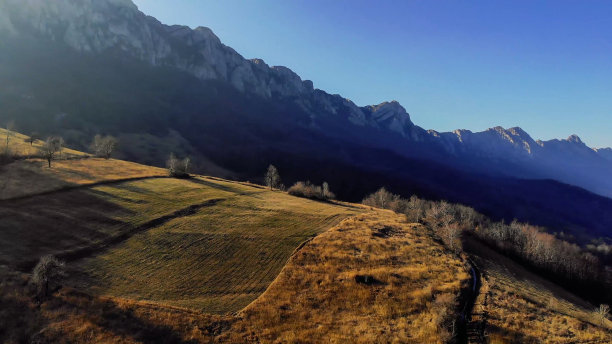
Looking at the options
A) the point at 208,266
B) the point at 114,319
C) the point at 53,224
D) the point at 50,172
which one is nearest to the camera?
the point at 114,319

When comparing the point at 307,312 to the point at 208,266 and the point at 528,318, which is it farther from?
the point at 528,318

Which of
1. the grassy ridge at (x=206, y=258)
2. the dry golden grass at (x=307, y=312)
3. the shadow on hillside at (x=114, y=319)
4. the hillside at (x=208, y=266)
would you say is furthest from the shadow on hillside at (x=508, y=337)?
the shadow on hillside at (x=114, y=319)

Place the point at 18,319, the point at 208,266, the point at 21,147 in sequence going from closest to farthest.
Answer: the point at 18,319
the point at 208,266
the point at 21,147

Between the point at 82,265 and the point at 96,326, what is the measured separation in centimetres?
1728

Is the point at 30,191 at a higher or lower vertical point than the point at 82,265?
higher

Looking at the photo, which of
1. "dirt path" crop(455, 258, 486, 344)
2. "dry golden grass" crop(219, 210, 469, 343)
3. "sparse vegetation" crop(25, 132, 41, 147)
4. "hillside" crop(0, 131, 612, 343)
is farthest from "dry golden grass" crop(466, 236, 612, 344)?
"sparse vegetation" crop(25, 132, 41, 147)

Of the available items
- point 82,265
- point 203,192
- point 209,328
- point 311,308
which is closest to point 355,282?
point 311,308

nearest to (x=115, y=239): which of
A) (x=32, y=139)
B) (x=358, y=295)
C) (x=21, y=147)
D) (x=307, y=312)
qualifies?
(x=307, y=312)

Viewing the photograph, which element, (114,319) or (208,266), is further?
(208,266)

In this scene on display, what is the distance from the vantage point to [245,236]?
2312 inches

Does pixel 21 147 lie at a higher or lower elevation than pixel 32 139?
lower

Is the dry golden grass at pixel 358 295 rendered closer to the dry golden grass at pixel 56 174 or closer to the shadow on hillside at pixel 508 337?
the shadow on hillside at pixel 508 337

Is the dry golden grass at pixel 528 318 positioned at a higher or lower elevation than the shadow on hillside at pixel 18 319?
higher

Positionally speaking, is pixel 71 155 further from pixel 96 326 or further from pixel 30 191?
pixel 96 326
